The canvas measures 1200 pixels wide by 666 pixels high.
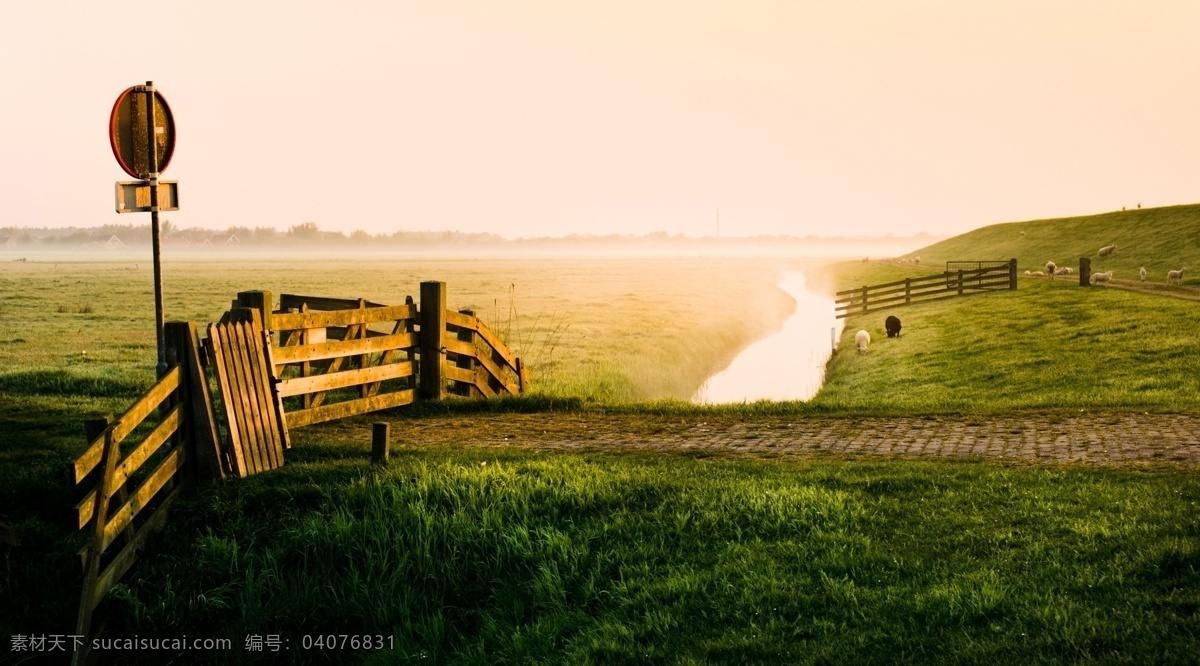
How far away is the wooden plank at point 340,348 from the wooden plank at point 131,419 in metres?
2.56

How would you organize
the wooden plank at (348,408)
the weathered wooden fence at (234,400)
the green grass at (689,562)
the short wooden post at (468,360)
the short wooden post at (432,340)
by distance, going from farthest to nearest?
the short wooden post at (468,360) < the short wooden post at (432,340) < the wooden plank at (348,408) < the weathered wooden fence at (234,400) < the green grass at (689,562)

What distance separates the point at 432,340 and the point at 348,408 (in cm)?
207

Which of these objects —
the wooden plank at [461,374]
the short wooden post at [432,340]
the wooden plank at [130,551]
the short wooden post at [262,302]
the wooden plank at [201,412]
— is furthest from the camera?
the wooden plank at [461,374]

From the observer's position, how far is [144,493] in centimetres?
928

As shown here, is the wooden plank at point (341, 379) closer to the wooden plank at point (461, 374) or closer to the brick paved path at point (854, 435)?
the wooden plank at point (461, 374)

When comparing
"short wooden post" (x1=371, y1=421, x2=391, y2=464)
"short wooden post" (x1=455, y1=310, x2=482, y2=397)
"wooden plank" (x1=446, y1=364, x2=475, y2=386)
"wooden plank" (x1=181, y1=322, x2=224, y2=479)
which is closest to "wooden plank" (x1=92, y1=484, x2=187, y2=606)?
"wooden plank" (x1=181, y1=322, x2=224, y2=479)

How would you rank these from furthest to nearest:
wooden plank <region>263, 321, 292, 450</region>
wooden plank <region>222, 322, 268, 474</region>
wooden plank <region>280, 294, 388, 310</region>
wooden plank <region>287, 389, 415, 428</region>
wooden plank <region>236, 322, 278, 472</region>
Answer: wooden plank <region>280, 294, 388, 310</region>
wooden plank <region>287, 389, 415, 428</region>
wooden plank <region>263, 321, 292, 450</region>
wooden plank <region>236, 322, 278, 472</region>
wooden plank <region>222, 322, 268, 474</region>

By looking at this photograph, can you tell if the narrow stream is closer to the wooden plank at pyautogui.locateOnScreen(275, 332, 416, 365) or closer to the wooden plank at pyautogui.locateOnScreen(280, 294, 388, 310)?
the wooden plank at pyautogui.locateOnScreen(275, 332, 416, 365)

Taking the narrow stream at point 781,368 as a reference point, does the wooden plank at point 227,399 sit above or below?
above

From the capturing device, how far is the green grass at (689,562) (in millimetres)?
6297

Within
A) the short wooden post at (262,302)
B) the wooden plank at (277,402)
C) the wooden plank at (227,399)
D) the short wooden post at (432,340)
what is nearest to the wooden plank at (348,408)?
the short wooden post at (432,340)

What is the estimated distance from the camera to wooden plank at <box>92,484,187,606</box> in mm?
8445

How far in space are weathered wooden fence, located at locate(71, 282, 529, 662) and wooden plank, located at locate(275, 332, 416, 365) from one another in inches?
0.7

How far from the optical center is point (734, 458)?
37.1 ft
